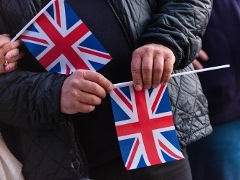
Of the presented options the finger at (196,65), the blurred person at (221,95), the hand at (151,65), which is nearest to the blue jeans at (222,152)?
the blurred person at (221,95)

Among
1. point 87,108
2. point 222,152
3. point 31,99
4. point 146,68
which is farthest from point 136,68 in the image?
point 222,152

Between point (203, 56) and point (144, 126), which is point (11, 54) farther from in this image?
point (203, 56)

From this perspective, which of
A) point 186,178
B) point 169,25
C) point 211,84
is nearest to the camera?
point 169,25

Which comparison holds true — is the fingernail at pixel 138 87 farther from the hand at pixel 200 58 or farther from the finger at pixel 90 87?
the hand at pixel 200 58

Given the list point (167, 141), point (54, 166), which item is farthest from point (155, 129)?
point (54, 166)

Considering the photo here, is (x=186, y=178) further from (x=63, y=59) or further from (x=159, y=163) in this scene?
(x=63, y=59)

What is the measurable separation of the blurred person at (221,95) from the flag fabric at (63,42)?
40cm

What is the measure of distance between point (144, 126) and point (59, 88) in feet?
0.70

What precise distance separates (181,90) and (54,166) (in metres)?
0.36

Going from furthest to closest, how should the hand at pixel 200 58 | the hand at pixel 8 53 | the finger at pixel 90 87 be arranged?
the hand at pixel 200 58, the hand at pixel 8 53, the finger at pixel 90 87

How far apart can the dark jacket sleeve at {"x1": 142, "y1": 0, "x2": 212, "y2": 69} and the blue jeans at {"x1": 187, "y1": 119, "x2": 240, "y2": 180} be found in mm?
414

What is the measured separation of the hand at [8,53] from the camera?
3.43 feet

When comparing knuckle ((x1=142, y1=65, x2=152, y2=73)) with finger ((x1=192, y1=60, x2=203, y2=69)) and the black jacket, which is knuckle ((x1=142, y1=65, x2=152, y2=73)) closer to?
the black jacket

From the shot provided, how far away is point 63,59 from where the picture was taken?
1.05 meters
